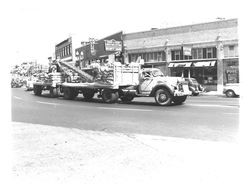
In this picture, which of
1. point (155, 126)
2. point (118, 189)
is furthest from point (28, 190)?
point (155, 126)

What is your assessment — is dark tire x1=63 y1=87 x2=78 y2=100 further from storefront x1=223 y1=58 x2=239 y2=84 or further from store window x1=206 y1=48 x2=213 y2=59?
store window x1=206 y1=48 x2=213 y2=59

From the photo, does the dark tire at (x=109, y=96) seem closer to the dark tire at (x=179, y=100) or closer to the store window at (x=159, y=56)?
the dark tire at (x=179, y=100)

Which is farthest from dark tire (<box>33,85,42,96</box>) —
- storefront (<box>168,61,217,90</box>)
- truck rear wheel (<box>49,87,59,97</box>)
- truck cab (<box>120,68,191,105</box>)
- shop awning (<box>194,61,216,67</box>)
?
shop awning (<box>194,61,216,67</box>)

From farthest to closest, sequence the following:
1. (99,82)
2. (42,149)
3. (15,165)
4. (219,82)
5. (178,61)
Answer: (178,61)
(219,82)
(99,82)
(42,149)
(15,165)

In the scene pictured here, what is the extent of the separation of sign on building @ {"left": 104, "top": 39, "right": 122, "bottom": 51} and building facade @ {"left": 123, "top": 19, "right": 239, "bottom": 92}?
3.97 ft

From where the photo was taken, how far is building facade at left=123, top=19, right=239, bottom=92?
28.4 meters

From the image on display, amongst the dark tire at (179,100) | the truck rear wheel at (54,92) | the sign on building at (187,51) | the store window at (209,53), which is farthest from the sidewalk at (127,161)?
the store window at (209,53)

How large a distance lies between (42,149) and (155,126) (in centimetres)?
349

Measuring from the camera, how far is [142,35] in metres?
35.1

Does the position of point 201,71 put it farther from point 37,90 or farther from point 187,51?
point 37,90

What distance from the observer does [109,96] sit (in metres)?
15.4

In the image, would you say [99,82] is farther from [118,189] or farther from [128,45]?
[128,45]

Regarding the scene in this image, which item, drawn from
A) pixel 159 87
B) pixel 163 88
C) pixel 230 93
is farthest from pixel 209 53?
pixel 163 88

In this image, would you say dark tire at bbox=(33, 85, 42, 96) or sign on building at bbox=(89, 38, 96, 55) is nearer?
dark tire at bbox=(33, 85, 42, 96)
